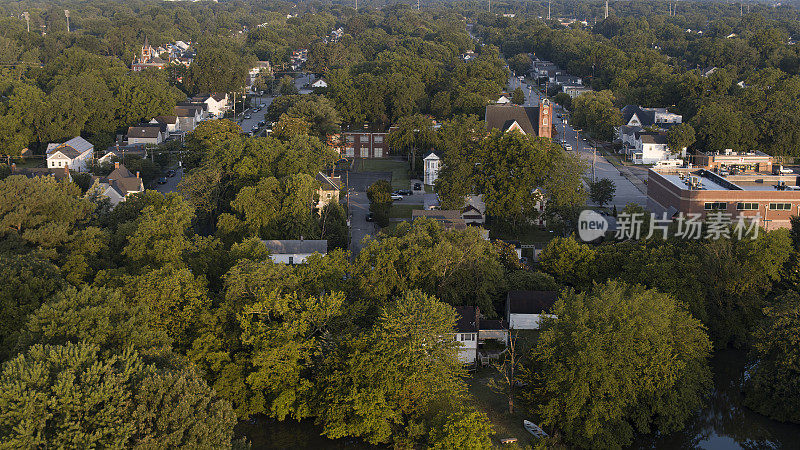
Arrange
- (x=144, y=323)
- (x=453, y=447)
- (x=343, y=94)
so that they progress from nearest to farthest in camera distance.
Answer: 1. (x=453, y=447)
2. (x=144, y=323)
3. (x=343, y=94)

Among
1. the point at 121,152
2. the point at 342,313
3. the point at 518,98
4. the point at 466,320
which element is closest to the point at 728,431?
the point at 466,320

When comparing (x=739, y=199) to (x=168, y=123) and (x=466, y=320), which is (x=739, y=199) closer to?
(x=466, y=320)

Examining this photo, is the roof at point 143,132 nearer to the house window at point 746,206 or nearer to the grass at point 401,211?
the grass at point 401,211

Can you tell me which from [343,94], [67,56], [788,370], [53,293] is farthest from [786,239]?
[67,56]

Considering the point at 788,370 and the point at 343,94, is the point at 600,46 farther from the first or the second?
the point at 788,370
